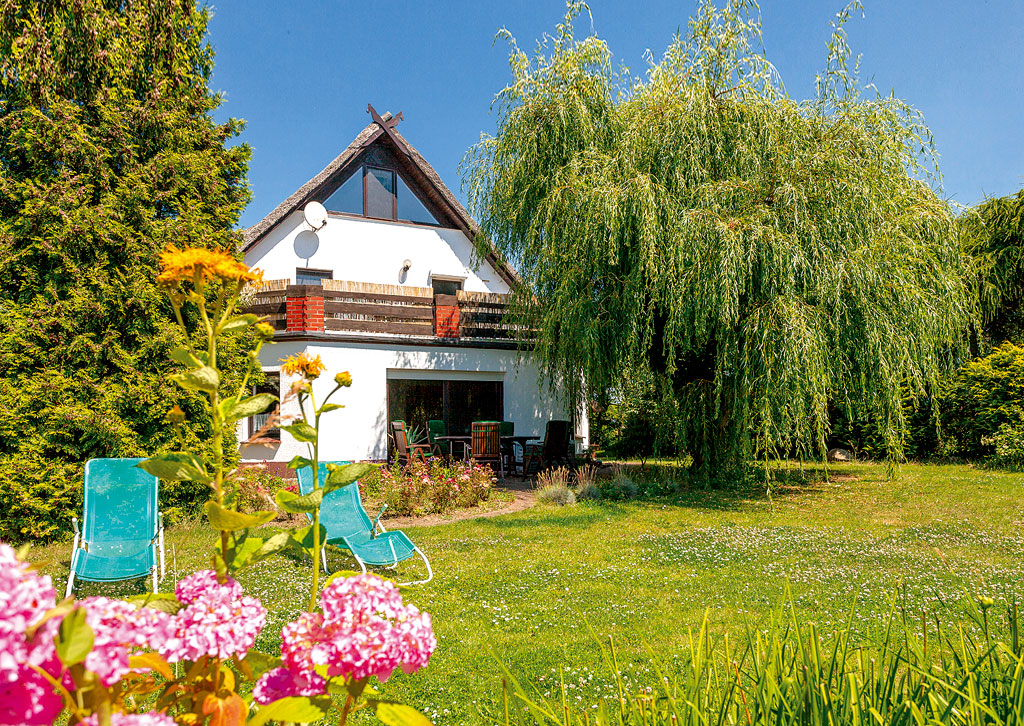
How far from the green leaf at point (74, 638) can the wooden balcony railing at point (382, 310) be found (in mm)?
12820

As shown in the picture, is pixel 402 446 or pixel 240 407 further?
pixel 402 446

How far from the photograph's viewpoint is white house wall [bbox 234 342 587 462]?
42.6 feet

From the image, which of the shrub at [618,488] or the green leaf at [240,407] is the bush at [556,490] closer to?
the shrub at [618,488]

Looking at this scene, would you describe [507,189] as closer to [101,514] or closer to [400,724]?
[101,514]

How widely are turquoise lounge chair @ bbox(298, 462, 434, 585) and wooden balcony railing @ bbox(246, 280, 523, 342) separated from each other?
18.4ft

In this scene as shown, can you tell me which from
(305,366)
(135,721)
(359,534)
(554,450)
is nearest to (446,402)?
(554,450)

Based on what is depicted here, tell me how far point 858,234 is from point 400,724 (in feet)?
36.7

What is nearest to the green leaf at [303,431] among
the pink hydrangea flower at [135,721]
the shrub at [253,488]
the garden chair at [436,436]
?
the pink hydrangea flower at [135,721]

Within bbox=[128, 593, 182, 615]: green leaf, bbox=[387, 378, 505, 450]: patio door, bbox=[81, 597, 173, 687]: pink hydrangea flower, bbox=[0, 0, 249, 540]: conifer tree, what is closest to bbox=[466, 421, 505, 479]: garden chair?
bbox=[387, 378, 505, 450]: patio door

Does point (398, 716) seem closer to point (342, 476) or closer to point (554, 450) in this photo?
point (342, 476)

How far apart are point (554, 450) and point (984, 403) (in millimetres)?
10192

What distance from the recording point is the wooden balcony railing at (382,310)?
13.1 meters

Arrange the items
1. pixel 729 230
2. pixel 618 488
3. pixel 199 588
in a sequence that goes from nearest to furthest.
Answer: pixel 199 588 → pixel 729 230 → pixel 618 488

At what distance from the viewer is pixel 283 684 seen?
0.93m
